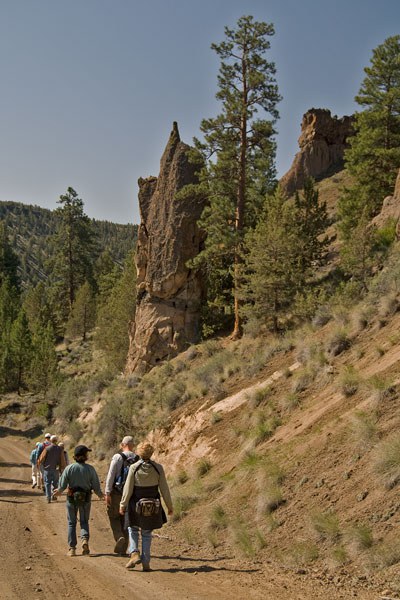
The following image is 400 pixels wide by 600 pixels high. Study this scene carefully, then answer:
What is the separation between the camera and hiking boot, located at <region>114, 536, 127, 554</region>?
27.6 feet

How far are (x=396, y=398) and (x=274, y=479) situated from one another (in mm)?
2559

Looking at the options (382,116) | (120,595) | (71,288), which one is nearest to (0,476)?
(120,595)

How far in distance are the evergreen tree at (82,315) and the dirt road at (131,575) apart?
39.0m

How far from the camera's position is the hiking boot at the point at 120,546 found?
8424 mm

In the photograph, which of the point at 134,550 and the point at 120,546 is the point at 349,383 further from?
the point at 134,550

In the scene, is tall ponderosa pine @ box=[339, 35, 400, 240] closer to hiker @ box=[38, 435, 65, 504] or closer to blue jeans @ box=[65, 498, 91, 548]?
hiker @ box=[38, 435, 65, 504]

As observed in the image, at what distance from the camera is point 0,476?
20766 millimetres

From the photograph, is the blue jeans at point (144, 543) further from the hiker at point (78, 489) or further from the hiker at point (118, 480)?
the hiker at point (78, 489)

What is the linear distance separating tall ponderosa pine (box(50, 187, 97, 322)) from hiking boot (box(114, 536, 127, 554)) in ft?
158

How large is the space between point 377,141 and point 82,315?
3089 centimetres

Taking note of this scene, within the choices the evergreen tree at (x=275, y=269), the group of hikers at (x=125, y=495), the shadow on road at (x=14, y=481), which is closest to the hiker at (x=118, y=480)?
the group of hikers at (x=125, y=495)

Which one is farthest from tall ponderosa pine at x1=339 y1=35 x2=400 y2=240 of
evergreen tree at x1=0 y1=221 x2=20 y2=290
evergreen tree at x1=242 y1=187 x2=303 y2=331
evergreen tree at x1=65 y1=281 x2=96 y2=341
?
evergreen tree at x1=0 y1=221 x2=20 y2=290

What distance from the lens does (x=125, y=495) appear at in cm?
742

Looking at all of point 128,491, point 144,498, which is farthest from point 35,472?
point 144,498
